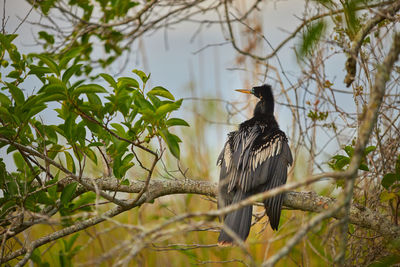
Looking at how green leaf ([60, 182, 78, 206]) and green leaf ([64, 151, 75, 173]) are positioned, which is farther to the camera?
green leaf ([64, 151, 75, 173])

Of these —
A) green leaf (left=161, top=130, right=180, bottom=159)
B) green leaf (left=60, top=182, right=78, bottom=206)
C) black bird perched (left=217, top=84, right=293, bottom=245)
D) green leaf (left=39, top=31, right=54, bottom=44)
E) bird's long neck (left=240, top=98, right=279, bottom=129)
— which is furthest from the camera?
green leaf (left=39, top=31, right=54, bottom=44)

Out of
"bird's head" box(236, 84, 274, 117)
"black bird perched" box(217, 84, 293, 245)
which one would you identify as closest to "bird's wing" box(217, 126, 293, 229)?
"black bird perched" box(217, 84, 293, 245)

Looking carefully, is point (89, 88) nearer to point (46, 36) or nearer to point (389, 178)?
point (389, 178)

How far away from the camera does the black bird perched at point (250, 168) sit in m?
2.86

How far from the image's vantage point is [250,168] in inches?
123

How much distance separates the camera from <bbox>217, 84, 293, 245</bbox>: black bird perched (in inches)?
112

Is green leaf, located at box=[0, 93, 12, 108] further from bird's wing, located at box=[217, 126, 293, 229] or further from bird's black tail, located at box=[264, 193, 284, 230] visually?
bird's black tail, located at box=[264, 193, 284, 230]

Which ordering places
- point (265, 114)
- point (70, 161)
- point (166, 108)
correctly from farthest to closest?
1. point (265, 114)
2. point (70, 161)
3. point (166, 108)

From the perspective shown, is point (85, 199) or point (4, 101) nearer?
point (4, 101)

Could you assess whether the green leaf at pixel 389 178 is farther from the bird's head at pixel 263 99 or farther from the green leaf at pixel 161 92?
the bird's head at pixel 263 99

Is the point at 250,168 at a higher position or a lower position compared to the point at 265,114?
lower

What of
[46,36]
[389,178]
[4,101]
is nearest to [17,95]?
[4,101]

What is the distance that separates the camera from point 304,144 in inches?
137

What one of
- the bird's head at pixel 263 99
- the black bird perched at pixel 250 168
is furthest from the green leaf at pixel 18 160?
the bird's head at pixel 263 99
